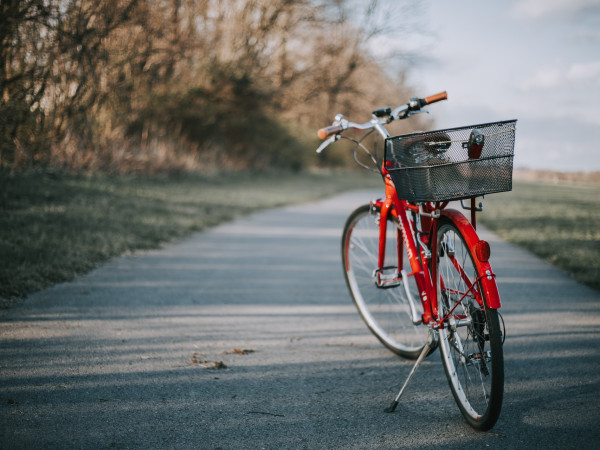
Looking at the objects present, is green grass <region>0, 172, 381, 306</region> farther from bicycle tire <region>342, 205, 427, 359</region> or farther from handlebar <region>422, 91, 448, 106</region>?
handlebar <region>422, 91, 448, 106</region>

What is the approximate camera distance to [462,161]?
2.44 metres

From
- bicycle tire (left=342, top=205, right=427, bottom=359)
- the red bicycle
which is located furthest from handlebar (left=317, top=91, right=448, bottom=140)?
bicycle tire (left=342, top=205, right=427, bottom=359)

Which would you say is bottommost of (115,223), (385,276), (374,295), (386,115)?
(374,295)

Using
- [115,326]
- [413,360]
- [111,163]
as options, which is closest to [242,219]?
[111,163]

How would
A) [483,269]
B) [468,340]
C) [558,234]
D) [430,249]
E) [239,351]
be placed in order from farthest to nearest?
[558,234]
[239,351]
[430,249]
[468,340]
[483,269]

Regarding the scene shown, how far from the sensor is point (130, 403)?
266 cm

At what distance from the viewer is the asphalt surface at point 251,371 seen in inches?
95.4

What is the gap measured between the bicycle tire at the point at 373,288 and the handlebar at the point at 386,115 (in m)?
0.59

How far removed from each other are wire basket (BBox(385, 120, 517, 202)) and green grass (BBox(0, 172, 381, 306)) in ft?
11.4

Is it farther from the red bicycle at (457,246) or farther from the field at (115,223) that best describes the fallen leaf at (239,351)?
the field at (115,223)

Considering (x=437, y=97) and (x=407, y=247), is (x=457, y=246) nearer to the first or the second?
(x=407, y=247)

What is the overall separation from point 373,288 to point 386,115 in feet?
5.41

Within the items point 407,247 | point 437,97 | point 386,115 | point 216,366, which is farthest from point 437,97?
point 216,366

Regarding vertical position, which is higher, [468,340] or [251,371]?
[468,340]
